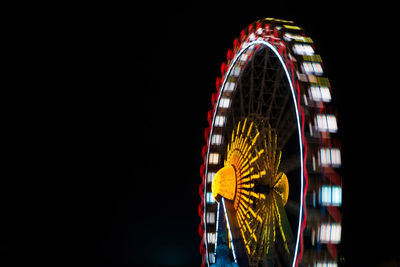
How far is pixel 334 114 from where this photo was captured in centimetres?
876

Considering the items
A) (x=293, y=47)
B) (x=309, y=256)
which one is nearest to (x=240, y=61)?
(x=293, y=47)

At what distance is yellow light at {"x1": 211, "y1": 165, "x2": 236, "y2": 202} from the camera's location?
12.3m

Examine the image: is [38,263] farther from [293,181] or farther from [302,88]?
[302,88]

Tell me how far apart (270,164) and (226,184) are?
66.5 inches

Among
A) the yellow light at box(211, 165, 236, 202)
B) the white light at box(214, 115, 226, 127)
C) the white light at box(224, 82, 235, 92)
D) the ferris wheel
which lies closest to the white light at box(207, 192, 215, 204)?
the ferris wheel

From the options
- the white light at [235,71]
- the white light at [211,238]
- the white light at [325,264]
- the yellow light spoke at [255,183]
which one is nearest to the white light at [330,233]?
the white light at [325,264]

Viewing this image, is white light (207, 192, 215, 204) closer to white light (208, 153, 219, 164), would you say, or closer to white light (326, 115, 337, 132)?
white light (208, 153, 219, 164)

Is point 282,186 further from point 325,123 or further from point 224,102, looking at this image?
point 224,102

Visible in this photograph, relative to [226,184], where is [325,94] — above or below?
above

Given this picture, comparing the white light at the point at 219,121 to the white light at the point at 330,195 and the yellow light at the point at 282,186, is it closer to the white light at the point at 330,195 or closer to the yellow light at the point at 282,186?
the yellow light at the point at 282,186

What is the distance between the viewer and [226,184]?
490 inches

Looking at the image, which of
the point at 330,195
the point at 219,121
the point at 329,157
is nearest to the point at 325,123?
the point at 329,157

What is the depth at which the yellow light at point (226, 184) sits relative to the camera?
486 inches

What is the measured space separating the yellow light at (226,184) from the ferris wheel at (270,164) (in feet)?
0.08
